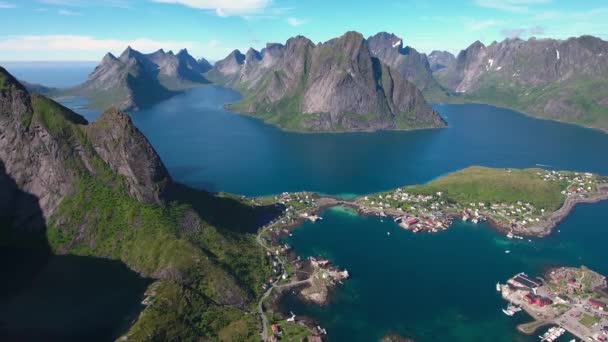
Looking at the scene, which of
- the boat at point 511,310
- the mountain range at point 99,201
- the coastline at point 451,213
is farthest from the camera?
the coastline at point 451,213

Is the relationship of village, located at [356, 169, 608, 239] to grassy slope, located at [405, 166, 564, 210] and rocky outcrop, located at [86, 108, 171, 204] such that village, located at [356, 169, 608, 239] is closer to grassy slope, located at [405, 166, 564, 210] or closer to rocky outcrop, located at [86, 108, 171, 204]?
grassy slope, located at [405, 166, 564, 210]

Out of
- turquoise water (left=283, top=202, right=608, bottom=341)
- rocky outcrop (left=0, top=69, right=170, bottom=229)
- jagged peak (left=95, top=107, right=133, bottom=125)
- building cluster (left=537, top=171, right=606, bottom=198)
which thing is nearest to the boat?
turquoise water (left=283, top=202, right=608, bottom=341)

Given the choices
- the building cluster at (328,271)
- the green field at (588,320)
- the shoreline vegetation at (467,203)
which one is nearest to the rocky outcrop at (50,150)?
the building cluster at (328,271)

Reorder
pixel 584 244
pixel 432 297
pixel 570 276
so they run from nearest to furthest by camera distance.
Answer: pixel 432 297, pixel 570 276, pixel 584 244

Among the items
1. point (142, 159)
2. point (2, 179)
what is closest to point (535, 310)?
point (142, 159)

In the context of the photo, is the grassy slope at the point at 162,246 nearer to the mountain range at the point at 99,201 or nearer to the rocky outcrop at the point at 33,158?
the mountain range at the point at 99,201

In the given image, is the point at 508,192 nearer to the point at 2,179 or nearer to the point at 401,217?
the point at 401,217

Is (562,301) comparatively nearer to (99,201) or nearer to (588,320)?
(588,320)

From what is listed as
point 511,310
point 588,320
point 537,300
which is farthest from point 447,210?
point 588,320
